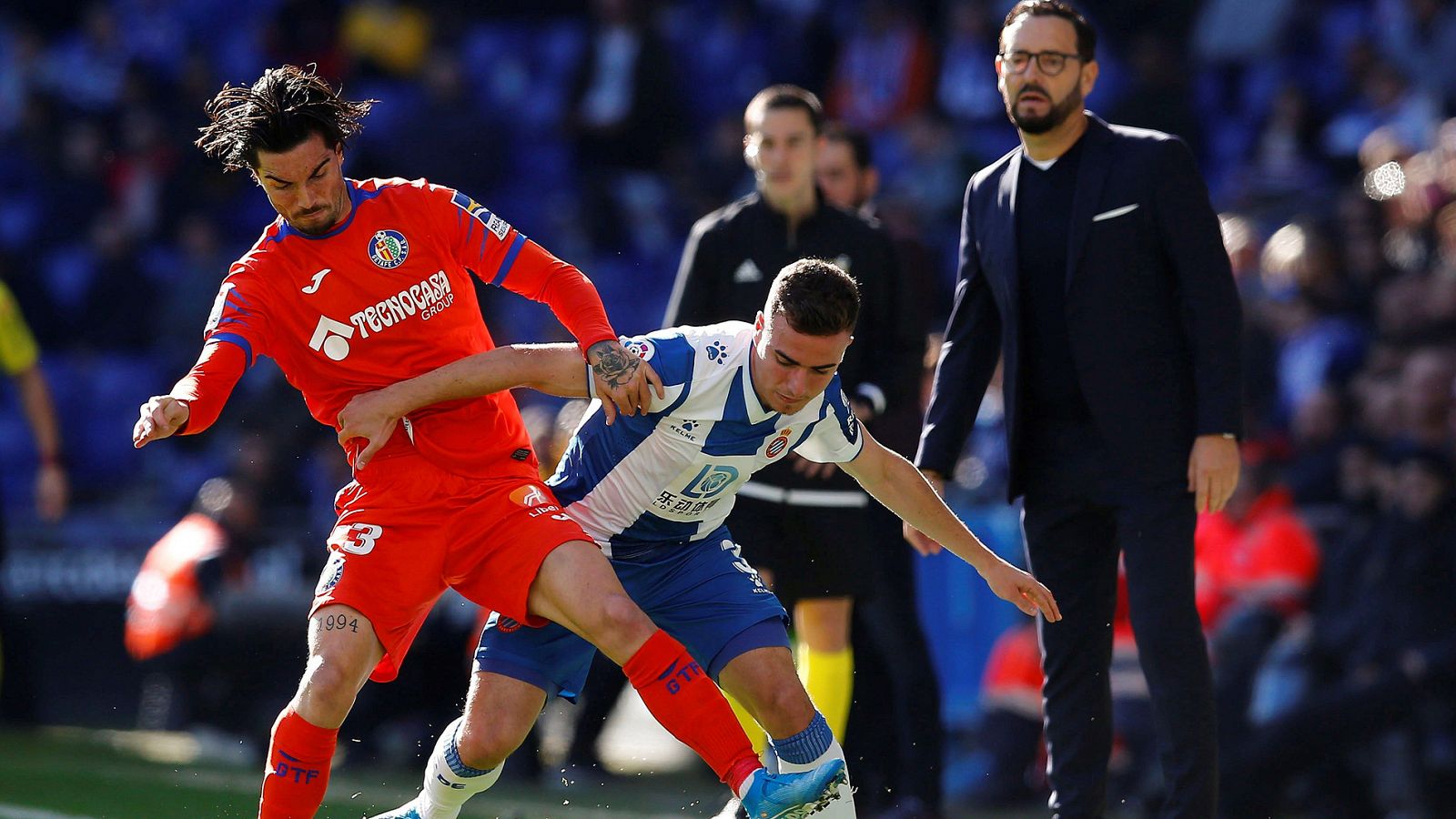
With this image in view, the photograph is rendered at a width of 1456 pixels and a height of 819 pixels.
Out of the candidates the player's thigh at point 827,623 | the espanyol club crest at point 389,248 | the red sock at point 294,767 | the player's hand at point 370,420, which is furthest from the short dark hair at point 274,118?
the player's thigh at point 827,623

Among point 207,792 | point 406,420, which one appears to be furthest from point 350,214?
point 207,792

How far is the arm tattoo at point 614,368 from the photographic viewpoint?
470 cm

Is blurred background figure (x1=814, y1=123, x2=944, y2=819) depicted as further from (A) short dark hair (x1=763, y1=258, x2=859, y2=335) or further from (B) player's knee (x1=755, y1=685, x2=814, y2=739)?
(A) short dark hair (x1=763, y1=258, x2=859, y2=335)

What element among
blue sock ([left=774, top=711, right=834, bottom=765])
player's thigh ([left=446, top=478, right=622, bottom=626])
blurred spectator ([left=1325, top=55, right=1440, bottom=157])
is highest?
blurred spectator ([left=1325, top=55, right=1440, bottom=157])

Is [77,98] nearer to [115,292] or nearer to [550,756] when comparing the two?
[115,292]

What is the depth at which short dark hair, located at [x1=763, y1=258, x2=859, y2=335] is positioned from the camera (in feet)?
15.0

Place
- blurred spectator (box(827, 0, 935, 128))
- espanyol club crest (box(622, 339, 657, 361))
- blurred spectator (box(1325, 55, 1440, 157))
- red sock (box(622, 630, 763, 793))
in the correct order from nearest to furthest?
1. red sock (box(622, 630, 763, 793))
2. espanyol club crest (box(622, 339, 657, 361))
3. blurred spectator (box(1325, 55, 1440, 157))
4. blurred spectator (box(827, 0, 935, 128))

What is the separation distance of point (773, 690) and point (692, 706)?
26 cm

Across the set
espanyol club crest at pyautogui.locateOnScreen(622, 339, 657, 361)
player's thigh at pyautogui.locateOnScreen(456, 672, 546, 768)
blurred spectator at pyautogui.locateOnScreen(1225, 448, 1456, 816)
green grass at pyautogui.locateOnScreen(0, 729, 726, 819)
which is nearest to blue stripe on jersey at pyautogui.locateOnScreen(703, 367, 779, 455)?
espanyol club crest at pyautogui.locateOnScreen(622, 339, 657, 361)

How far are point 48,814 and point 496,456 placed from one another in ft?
10.7

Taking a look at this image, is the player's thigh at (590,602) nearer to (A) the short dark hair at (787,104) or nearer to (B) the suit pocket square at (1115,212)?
(B) the suit pocket square at (1115,212)

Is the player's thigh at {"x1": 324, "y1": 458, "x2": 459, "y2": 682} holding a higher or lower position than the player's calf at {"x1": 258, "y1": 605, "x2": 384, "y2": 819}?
higher

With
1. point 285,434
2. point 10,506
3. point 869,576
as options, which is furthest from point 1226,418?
point 10,506

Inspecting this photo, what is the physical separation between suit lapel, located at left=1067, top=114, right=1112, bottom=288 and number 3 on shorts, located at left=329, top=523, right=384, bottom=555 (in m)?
2.14
